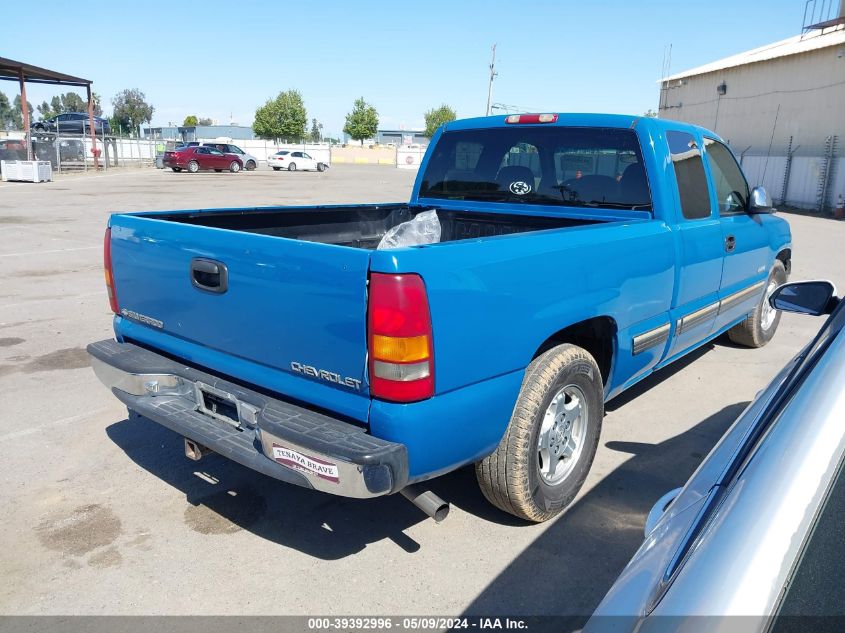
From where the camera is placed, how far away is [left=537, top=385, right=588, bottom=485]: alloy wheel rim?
325 cm

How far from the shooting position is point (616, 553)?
10.2ft

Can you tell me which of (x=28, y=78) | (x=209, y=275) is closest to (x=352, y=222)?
(x=209, y=275)

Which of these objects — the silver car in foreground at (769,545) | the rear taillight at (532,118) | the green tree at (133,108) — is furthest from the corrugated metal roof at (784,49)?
the green tree at (133,108)

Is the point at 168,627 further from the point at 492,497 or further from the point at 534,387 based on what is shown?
the point at 534,387

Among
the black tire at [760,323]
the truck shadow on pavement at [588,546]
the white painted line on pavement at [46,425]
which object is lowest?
the white painted line on pavement at [46,425]

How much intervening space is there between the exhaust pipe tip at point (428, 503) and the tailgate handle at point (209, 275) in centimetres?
119

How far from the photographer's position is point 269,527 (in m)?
3.34

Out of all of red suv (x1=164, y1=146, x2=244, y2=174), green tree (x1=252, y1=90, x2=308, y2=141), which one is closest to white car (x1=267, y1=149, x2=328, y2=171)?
red suv (x1=164, y1=146, x2=244, y2=174)

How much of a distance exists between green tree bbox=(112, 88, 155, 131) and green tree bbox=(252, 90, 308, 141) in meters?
32.6

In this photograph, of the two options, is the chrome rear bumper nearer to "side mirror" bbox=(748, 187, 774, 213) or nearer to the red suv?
"side mirror" bbox=(748, 187, 774, 213)

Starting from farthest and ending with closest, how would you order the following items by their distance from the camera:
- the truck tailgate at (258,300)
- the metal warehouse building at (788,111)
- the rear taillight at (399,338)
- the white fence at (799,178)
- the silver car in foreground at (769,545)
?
1. the metal warehouse building at (788,111)
2. the white fence at (799,178)
3. the truck tailgate at (258,300)
4. the rear taillight at (399,338)
5. the silver car in foreground at (769,545)

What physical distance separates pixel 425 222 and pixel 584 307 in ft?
6.05

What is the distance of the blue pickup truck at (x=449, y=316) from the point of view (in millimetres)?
2504

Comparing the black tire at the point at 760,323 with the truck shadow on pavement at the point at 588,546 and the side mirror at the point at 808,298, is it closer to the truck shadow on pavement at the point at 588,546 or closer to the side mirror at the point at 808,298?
the truck shadow on pavement at the point at 588,546
